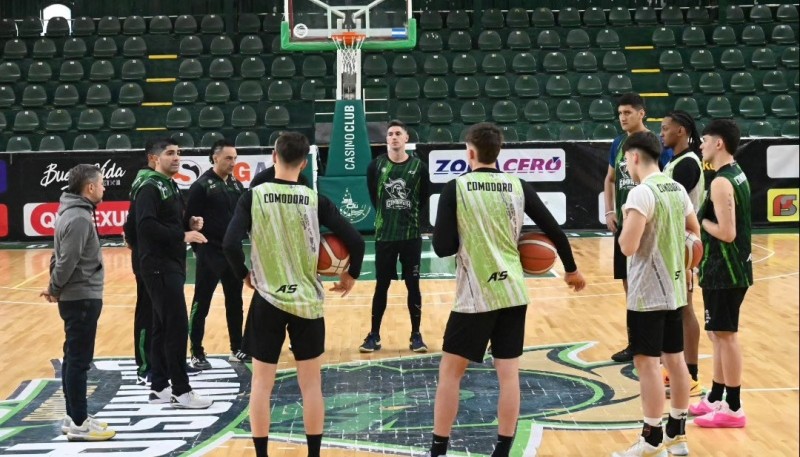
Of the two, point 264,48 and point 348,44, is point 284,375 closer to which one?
point 348,44

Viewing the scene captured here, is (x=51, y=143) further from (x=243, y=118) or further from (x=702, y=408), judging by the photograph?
(x=702, y=408)

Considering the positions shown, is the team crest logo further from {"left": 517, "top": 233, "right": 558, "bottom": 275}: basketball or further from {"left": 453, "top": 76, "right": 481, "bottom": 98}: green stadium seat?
{"left": 453, "top": 76, "right": 481, "bottom": 98}: green stadium seat

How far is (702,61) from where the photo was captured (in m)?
20.0

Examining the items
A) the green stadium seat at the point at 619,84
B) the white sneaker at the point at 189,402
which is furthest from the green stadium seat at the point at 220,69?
the white sneaker at the point at 189,402

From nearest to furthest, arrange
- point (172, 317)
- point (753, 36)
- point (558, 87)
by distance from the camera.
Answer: point (172, 317)
point (558, 87)
point (753, 36)

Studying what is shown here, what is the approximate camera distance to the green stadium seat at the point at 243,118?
18.5 metres

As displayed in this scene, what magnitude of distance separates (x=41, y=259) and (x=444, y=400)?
10.7m

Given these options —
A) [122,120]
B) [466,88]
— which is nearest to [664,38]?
[466,88]

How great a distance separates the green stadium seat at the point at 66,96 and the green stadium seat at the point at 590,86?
31.5 ft

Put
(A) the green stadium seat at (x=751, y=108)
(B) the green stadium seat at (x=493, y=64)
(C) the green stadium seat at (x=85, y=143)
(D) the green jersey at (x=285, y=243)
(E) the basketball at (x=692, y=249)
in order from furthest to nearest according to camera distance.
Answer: (B) the green stadium seat at (x=493, y=64) < (A) the green stadium seat at (x=751, y=108) < (C) the green stadium seat at (x=85, y=143) < (E) the basketball at (x=692, y=249) < (D) the green jersey at (x=285, y=243)

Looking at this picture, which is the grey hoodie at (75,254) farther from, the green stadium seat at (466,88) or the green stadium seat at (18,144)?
the green stadium seat at (466,88)

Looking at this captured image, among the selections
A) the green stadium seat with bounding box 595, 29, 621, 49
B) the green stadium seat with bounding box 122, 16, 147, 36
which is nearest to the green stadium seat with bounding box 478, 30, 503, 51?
the green stadium seat with bounding box 595, 29, 621, 49

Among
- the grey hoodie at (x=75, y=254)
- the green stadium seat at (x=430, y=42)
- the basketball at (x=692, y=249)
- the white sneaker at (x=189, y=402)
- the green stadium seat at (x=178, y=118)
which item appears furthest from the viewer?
the green stadium seat at (x=430, y=42)

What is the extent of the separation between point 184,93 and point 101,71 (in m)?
1.83
